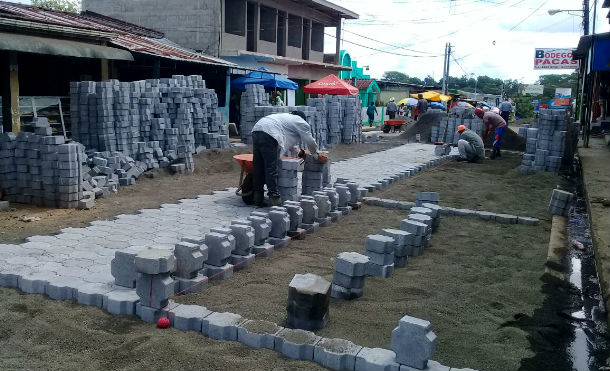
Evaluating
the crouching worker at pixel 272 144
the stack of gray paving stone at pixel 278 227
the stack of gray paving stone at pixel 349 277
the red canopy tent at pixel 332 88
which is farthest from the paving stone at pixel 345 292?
the red canopy tent at pixel 332 88

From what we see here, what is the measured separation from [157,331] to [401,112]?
36.5m

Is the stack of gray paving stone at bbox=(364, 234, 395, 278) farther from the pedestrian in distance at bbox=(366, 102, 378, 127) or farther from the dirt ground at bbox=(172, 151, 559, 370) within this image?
the pedestrian in distance at bbox=(366, 102, 378, 127)

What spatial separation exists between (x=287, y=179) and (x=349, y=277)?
3.19 metres

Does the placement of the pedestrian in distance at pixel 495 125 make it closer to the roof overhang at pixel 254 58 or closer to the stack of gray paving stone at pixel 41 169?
the roof overhang at pixel 254 58

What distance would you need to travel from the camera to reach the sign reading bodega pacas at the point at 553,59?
29.6m

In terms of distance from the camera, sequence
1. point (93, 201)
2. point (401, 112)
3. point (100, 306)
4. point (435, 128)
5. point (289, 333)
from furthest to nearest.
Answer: point (401, 112)
point (435, 128)
point (93, 201)
point (100, 306)
point (289, 333)

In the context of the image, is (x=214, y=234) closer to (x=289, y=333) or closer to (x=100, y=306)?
(x=100, y=306)

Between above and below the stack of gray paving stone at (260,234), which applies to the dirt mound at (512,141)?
above

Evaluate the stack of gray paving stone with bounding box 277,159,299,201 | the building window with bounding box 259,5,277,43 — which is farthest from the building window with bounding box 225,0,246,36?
the stack of gray paving stone with bounding box 277,159,299,201

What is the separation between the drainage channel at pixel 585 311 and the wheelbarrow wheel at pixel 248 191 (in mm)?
4104

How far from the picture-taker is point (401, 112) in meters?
38.6

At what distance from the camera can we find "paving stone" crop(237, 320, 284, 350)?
11.0ft

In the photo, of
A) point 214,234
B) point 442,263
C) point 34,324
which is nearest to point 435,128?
point 442,263

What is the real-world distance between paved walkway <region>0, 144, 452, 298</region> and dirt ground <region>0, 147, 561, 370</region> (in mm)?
266
